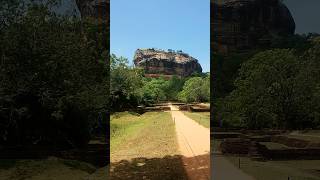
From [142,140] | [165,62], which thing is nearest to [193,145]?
[142,140]

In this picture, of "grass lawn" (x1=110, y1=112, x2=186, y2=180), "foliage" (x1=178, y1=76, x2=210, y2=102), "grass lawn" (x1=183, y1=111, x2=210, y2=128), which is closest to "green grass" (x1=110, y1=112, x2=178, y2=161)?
"grass lawn" (x1=110, y1=112, x2=186, y2=180)

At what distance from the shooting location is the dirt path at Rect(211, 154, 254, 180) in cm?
852

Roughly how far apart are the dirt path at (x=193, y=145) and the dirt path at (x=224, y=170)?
6594 millimetres

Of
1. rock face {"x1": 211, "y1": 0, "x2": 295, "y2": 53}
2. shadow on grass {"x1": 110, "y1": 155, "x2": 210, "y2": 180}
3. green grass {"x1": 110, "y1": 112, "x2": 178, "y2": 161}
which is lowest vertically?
shadow on grass {"x1": 110, "y1": 155, "x2": 210, "y2": 180}

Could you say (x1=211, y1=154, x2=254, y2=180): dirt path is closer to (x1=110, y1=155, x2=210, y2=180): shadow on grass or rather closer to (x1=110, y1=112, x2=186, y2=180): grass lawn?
(x1=110, y1=112, x2=186, y2=180): grass lawn

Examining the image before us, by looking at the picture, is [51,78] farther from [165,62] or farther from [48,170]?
[165,62]

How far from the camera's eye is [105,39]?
8.70 meters

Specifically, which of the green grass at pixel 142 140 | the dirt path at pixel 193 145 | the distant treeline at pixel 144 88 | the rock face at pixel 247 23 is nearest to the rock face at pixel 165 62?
the distant treeline at pixel 144 88

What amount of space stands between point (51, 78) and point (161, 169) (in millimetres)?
8795

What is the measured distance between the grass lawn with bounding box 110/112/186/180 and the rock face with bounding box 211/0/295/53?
571cm

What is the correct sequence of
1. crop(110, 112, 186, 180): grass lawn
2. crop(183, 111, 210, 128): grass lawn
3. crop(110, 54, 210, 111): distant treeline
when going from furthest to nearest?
crop(183, 111, 210, 128): grass lawn, crop(110, 112, 186, 180): grass lawn, crop(110, 54, 210, 111): distant treeline

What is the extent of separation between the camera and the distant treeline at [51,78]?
851cm

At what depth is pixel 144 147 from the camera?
19094 mm

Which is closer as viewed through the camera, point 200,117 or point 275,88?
point 275,88
